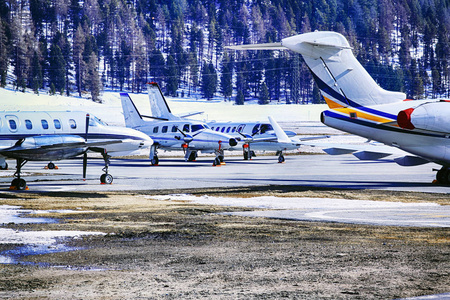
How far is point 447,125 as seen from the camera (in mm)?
21469

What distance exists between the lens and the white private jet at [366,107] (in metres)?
21.3

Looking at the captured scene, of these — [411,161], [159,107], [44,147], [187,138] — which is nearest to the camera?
[44,147]

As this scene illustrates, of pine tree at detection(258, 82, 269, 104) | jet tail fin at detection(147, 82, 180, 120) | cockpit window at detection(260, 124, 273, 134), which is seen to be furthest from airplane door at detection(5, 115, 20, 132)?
pine tree at detection(258, 82, 269, 104)

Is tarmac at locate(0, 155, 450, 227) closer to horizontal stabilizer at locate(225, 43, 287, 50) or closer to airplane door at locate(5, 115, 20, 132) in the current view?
airplane door at locate(5, 115, 20, 132)

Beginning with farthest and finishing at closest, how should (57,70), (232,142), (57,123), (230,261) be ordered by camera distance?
1. (57,70)
2. (232,142)
3. (57,123)
4. (230,261)

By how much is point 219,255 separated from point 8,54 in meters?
157

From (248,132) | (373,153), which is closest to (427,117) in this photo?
(373,153)

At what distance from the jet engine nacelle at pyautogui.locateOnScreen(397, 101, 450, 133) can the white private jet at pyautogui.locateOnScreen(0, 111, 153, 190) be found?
9.55 meters

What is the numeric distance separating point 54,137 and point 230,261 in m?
13.7

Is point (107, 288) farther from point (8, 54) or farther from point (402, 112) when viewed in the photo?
point (8, 54)

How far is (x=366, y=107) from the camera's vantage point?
21.8m

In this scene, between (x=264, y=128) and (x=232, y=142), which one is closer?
(x=232, y=142)

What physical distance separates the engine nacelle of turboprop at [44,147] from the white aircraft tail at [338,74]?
8203mm

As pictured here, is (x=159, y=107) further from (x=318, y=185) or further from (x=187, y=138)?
(x=318, y=185)
